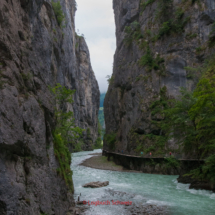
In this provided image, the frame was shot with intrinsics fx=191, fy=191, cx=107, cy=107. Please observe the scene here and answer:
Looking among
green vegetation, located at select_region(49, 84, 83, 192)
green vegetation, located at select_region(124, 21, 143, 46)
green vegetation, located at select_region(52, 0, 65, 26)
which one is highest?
green vegetation, located at select_region(52, 0, 65, 26)

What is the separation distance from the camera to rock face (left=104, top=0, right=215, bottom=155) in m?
24.8

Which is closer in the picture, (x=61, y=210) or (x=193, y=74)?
(x=61, y=210)

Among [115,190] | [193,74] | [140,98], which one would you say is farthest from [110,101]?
[115,190]

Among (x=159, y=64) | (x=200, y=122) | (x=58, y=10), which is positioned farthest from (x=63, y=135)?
(x=58, y=10)

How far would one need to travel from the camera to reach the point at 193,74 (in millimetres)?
24406

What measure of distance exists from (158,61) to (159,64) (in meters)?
0.46

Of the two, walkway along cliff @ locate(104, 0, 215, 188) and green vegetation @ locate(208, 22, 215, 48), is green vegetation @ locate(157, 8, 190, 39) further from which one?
green vegetation @ locate(208, 22, 215, 48)

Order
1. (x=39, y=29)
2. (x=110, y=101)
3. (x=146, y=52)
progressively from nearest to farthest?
1. (x=39, y=29)
2. (x=146, y=52)
3. (x=110, y=101)

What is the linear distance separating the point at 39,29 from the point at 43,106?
19596 millimetres

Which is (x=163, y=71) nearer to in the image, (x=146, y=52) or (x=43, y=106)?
(x=146, y=52)

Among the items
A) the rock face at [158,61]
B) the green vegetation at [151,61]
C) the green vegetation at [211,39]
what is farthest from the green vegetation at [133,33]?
the green vegetation at [211,39]

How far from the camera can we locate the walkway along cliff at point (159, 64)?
2442cm

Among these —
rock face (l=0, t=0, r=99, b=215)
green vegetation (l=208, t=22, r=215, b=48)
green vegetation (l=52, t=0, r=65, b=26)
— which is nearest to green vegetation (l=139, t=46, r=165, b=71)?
green vegetation (l=208, t=22, r=215, b=48)

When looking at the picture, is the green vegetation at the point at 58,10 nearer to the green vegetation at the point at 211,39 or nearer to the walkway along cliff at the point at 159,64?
the walkway along cliff at the point at 159,64
